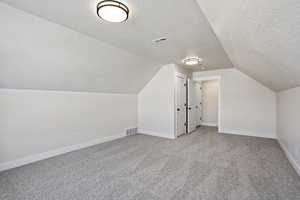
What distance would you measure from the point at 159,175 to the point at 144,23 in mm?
2370

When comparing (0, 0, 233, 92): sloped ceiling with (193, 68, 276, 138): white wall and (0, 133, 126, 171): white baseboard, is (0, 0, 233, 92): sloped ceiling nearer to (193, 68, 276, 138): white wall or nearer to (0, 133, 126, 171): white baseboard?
(0, 133, 126, 171): white baseboard

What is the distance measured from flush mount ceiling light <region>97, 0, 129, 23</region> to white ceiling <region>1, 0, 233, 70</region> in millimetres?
71

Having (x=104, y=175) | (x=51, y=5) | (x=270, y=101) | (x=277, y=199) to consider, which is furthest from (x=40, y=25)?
(x=270, y=101)

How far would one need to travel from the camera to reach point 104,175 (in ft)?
7.46

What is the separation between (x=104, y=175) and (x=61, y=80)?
2.07 metres

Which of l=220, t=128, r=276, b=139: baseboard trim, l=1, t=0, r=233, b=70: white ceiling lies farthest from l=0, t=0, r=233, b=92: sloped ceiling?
l=220, t=128, r=276, b=139: baseboard trim

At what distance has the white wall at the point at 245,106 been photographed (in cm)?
449

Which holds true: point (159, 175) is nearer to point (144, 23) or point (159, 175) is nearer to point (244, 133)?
point (144, 23)

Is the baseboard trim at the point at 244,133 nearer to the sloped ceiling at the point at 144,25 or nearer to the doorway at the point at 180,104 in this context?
the doorway at the point at 180,104

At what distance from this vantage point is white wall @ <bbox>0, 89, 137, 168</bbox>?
98.8 inches

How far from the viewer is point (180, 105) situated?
15.8 feet

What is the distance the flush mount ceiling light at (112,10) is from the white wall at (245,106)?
455 centimetres

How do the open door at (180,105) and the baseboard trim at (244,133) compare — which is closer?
the baseboard trim at (244,133)

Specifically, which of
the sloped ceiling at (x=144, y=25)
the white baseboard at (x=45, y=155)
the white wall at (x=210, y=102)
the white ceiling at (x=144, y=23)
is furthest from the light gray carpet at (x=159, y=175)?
the white wall at (x=210, y=102)
